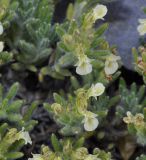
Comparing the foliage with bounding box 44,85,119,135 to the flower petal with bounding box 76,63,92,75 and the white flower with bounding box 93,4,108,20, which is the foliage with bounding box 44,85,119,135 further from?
the white flower with bounding box 93,4,108,20

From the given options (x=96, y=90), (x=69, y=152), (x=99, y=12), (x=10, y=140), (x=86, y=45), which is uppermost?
(x=99, y=12)

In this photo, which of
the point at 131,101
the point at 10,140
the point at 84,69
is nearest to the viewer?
the point at 10,140

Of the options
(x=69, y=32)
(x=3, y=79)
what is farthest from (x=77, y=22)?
(x=3, y=79)

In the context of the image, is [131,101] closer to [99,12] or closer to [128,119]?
[128,119]

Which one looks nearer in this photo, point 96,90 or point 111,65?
point 96,90

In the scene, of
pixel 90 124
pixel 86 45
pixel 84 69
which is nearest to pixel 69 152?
pixel 90 124

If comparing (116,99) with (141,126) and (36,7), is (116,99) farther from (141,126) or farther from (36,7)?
(36,7)

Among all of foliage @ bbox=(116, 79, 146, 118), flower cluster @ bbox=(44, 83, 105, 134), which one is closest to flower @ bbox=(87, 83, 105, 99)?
flower cluster @ bbox=(44, 83, 105, 134)
